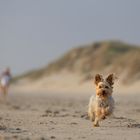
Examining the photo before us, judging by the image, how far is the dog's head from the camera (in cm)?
1589

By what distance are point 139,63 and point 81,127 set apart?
54.8 m

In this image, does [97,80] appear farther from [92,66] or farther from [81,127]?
[92,66]

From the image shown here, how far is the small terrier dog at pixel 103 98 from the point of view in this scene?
15922mm

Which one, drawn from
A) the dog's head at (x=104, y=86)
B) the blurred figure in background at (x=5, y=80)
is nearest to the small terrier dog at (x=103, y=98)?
the dog's head at (x=104, y=86)

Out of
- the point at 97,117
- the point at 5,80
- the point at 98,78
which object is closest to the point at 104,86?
the point at 98,78

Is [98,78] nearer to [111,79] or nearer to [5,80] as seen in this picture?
[111,79]

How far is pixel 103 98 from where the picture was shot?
16094 millimetres

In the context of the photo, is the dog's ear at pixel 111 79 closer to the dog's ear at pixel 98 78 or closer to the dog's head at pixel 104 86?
the dog's head at pixel 104 86

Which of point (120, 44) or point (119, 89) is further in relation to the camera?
point (120, 44)

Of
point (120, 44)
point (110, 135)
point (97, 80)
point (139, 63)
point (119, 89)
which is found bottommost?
point (110, 135)

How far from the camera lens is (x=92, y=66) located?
87.6 m

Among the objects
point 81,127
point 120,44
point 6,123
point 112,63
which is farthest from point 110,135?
point 120,44

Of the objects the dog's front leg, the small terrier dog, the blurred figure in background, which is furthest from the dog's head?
the blurred figure in background

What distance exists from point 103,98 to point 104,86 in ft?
1.12
